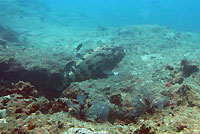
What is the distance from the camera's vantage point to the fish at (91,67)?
5839mm

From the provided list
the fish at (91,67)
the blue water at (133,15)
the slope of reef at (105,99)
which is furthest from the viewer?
the blue water at (133,15)

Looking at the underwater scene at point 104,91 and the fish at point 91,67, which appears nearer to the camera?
the underwater scene at point 104,91

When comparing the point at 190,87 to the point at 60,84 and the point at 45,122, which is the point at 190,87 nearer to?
the point at 45,122

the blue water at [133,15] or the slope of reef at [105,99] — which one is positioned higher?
the blue water at [133,15]

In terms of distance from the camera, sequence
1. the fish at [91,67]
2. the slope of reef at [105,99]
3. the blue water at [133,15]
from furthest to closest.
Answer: the blue water at [133,15] → the fish at [91,67] → the slope of reef at [105,99]

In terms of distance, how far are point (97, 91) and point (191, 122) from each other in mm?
2850

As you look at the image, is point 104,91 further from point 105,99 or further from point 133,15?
point 133,15

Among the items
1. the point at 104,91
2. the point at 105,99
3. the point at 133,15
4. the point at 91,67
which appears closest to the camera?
the point at 105,99

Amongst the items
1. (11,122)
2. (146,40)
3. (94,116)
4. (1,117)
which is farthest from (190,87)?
(146,40)

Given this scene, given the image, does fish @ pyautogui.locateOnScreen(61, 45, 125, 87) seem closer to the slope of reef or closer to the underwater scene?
the underwater scene

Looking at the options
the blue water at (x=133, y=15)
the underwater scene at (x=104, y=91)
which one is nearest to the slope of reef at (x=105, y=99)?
the underwater scene at (x=104, y=91)

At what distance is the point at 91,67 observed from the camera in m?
6.10

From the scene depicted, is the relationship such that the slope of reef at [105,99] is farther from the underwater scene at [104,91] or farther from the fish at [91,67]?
the fish at [91,67]

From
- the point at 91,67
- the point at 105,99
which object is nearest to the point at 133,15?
the point at 91,67
